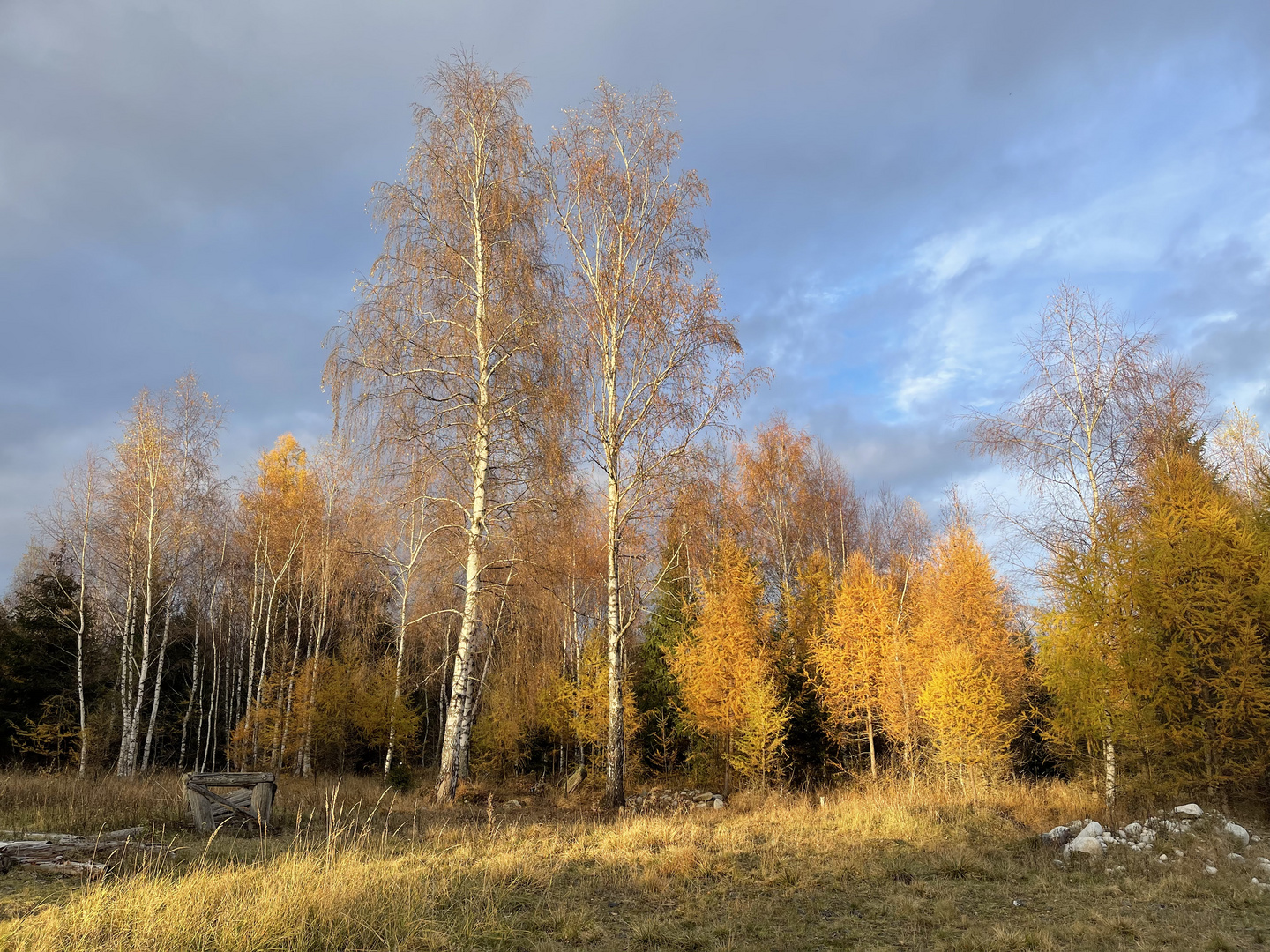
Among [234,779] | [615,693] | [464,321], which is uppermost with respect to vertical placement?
[464,321]

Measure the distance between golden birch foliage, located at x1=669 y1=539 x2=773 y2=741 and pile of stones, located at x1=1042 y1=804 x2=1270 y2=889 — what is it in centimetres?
913

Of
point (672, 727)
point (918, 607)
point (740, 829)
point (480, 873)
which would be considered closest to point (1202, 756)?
point (740, 829)

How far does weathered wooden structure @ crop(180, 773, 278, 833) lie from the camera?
30.6 feet

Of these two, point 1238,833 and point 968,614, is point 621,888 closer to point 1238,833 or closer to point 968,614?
point 1238,833

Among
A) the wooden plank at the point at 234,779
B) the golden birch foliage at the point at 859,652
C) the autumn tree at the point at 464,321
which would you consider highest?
the autumn tree at the point at 464,321

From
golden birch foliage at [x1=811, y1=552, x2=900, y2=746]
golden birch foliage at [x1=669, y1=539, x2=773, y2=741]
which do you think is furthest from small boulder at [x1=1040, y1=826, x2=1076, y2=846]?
golden birch foliage at [x1=811, y1=552, x2=900, y2=746]

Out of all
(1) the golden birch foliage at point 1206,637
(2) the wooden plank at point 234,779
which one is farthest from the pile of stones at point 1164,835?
(2) the wooden plank at point 234,779

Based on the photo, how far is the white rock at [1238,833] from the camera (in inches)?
359

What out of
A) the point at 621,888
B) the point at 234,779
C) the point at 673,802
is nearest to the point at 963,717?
the point at 673,802

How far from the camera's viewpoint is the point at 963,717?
15.2m

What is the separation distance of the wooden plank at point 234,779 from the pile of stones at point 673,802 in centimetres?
575

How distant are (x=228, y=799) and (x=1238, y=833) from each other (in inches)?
537

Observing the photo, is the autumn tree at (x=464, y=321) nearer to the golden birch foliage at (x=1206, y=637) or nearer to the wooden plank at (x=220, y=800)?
the wooden plank at (x=220, y=800)

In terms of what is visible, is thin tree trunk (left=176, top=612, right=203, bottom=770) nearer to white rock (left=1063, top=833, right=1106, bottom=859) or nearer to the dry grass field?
the dry grass field
